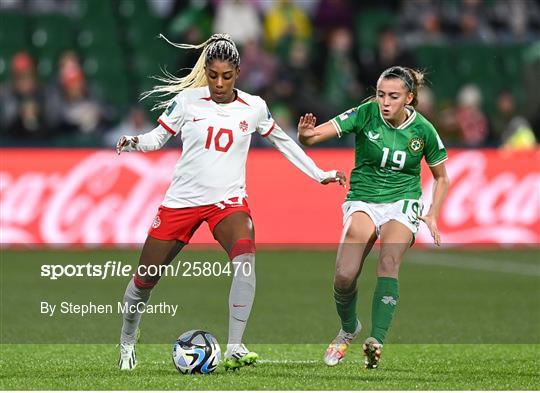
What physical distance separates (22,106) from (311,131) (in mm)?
10560

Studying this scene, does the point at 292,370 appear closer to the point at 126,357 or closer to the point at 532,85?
the point at 126,357

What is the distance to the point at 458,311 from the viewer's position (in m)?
12.8

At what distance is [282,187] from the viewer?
18.1 meters

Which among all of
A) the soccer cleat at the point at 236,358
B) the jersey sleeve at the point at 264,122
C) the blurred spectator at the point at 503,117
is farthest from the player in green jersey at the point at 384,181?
the blurred spectator at the point at 503,117

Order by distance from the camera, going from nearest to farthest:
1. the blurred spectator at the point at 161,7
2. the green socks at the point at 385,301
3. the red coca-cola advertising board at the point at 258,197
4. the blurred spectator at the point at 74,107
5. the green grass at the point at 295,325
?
the green grass at the point at 295,325, the green socks at the point at 385,301, the red coca-cola advertising board at the point at 258,197, the blurred spectator at the point at 74,107, the blurred spectator at the point at 161,7

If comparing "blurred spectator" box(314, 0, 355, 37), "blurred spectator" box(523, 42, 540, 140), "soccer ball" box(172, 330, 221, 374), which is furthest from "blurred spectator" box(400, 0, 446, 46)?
"soccer ball" box(172, 330, 221, 374)

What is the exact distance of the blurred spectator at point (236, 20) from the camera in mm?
20594

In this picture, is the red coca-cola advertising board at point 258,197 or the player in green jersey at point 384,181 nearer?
the player in green jersey at point 384,181

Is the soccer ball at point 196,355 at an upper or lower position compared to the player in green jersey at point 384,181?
lower

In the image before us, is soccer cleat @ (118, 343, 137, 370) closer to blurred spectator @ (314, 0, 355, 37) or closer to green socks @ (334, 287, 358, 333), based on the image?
green socks @ (334, 287, 358, 333)

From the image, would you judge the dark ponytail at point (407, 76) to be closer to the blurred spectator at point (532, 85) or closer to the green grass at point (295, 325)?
the green grass at point (295, 325)

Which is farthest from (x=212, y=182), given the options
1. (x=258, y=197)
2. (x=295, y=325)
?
(x=258, y=197)

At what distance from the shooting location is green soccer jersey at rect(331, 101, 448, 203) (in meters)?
9.09

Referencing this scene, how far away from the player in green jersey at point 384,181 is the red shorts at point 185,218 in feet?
2.45
